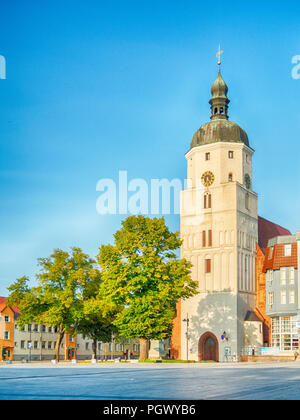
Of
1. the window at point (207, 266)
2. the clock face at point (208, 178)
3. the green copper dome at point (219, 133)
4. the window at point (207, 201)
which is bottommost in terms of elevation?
the window at point (207, 266)

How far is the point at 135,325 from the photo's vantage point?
5353 centimetres

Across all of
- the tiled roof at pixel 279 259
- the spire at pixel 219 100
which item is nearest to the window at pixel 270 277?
the tiled roof at pixel 279 259

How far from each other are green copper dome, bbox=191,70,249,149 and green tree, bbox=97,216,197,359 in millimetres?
21148

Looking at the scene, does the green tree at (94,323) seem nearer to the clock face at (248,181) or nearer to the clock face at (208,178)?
the clock face at (208,178)

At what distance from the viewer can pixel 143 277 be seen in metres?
53.6

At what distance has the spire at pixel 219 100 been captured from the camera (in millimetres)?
77438

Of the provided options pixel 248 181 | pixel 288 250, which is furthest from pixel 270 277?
pixel 248 181

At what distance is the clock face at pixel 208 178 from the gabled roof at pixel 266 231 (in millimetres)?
10344

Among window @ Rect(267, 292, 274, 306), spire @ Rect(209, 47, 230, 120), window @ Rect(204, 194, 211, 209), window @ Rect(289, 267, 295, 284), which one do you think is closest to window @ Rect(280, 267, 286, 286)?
window @ Rect(289, 267, 295, 284)

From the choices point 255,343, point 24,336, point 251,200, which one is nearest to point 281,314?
point 255,343

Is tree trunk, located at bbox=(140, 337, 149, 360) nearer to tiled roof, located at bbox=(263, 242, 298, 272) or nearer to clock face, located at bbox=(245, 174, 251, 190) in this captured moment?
tiled roof, located at bbox=(263, 242, 298, 272)
